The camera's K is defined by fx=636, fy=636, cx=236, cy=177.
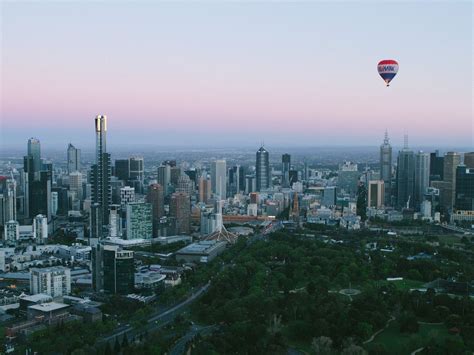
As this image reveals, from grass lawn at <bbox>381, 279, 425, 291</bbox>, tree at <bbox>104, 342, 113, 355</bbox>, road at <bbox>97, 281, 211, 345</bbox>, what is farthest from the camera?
grass lawn at <bbox>381, 279, 425, 291</bbox>

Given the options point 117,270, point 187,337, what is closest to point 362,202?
point 117,270

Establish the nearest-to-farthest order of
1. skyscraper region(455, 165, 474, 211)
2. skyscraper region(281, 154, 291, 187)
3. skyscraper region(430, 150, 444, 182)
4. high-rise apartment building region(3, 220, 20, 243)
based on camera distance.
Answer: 1. high-rise apartment building region(3, 220, 20, 243)
2. skyscraper region(455, 165, 474, 211)
3. skyscraper region(430, 150, 444, 182)
4. skyscraper region(281, 154, 291, 187)

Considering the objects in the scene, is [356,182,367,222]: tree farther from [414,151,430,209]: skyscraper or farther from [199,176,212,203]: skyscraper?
[199,176,212,203]: skyscraper

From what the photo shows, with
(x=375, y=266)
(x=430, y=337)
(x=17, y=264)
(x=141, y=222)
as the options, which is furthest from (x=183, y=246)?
(x=430, y=337)

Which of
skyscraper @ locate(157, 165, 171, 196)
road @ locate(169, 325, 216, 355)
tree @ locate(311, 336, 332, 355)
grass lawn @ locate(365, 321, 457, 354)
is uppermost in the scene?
skyscraper @ locate(157, 165, 171, 196)

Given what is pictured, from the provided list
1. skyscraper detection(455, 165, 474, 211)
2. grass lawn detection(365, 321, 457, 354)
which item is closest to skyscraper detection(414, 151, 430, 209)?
skyscraper detection(455, 165, 474, 211)

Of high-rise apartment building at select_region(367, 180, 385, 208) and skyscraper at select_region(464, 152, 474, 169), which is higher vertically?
skyscraper at select_region(464, 152, 474, 169)
